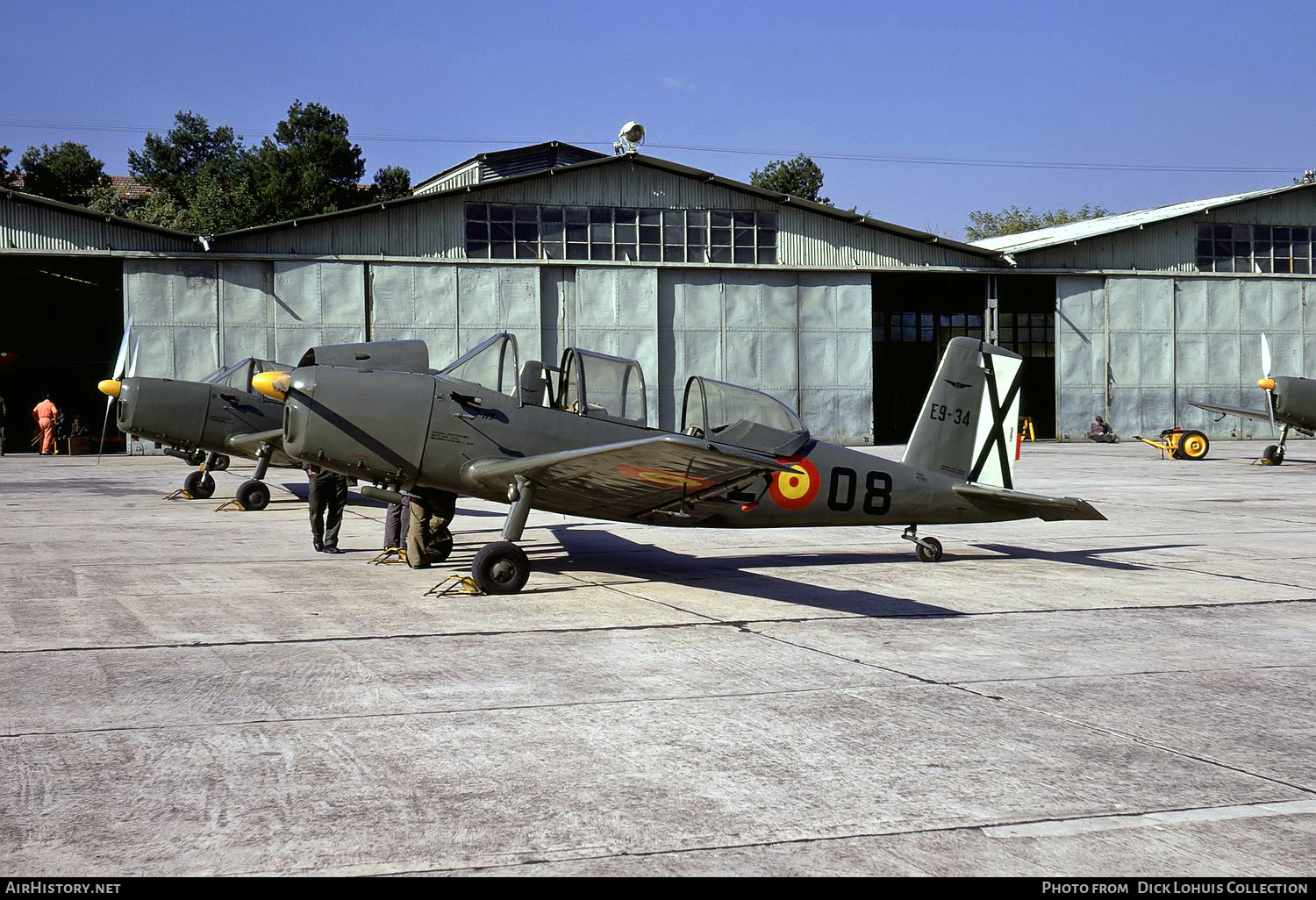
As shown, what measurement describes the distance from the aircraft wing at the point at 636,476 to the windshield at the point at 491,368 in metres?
0.75

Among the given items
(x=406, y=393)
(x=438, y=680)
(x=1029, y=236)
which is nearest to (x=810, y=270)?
(x=1029, y=236)

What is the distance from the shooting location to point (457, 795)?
4516mm

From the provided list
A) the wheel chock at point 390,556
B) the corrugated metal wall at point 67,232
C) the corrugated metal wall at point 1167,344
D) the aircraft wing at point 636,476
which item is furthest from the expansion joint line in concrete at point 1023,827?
the corrugated metal wall at point 1167,344

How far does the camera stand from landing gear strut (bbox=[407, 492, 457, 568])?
1146 centimetres

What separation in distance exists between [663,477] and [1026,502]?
4272 mm

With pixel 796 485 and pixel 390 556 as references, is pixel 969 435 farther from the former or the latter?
pixel 390 556

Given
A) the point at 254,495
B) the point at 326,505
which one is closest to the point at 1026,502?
the point at 326,505

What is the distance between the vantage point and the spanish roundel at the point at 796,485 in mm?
11461

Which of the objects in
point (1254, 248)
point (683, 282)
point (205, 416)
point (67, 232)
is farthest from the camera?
point (1254, 248)

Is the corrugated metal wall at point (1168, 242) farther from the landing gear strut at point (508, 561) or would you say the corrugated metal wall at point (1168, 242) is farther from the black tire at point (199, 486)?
the landing gear strut at point (508, 561)

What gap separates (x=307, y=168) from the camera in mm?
68250

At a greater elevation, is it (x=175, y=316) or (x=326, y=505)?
(x=175, y=316)

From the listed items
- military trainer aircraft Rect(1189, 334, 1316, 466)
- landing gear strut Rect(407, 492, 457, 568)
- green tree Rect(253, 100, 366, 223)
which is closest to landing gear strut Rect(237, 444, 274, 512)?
landing gear strut Rect(407, 492, 457, 568)

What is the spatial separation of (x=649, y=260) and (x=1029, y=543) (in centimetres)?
2565
